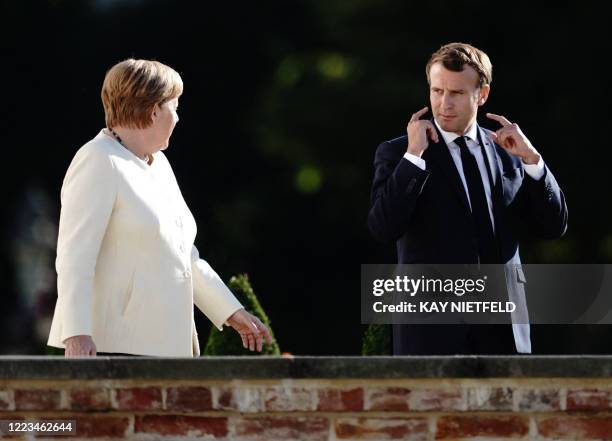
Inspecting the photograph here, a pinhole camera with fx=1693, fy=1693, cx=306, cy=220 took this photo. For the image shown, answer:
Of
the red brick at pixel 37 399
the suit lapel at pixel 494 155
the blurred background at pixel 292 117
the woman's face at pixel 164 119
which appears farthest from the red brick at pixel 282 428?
the blurred background at pixel 292 117

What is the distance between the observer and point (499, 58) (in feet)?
63.1

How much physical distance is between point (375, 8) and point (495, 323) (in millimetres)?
15114

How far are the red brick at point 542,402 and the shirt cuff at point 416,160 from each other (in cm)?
111

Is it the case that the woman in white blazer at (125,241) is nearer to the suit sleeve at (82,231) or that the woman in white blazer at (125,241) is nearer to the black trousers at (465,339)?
the suit sleeve at (82,231)

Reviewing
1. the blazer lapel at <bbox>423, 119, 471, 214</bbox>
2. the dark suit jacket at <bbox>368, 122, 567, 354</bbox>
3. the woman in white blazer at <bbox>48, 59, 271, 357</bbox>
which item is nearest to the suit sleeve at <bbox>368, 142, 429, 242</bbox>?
the dark suit jacket at <bbox>368, 122, 567, 354</bbox>

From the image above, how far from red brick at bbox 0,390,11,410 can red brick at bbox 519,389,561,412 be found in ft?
4.86

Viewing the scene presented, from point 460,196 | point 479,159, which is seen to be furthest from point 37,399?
point 479,159

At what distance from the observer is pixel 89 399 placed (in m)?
4.91

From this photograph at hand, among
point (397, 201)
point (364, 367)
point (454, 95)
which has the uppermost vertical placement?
point (454, 95)

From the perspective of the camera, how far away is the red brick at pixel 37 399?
16.1 feet

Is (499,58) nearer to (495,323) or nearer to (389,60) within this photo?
(389,60)

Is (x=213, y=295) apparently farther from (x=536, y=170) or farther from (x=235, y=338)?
(x=235, y=338)

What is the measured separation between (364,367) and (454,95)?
141cm

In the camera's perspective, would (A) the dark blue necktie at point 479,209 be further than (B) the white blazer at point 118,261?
Yes
